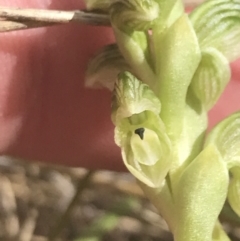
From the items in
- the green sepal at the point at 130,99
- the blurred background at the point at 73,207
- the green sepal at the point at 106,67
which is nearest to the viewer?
the green sepal at the point at 130,99

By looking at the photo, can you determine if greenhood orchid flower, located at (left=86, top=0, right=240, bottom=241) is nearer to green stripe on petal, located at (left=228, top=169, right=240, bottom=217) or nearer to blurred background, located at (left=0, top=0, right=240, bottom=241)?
green stripe on petal, located at (left=228, top=169, right=240, bottom=217)

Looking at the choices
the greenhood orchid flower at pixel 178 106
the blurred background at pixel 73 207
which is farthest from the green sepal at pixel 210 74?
the blurred background at pixel 73 207

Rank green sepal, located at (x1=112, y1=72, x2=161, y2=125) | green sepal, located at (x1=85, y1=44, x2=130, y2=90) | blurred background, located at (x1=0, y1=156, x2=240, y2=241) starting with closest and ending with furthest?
green sepal, located at (x1=112, y1=72, x2=161, y2=125) → green sepal, located at (x1=85, y1=44, x2=130, y2=90) → blurred background, located at (x1=0, y1=156, x2=240, y2=241)

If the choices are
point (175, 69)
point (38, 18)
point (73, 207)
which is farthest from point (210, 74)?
point (73, 207)

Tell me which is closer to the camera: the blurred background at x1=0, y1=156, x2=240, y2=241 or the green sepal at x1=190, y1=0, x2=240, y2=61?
the green sepal at x1=190, y1=0, x2=240, y2=61

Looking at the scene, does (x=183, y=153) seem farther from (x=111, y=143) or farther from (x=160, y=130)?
(x=111, y=143)

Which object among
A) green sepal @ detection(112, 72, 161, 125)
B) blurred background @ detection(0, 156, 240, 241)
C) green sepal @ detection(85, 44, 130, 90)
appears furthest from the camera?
blurred background @ detection(0, 156, 240, 241)

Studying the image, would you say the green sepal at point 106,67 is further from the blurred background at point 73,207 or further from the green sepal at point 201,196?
the blurred background at point 73,207

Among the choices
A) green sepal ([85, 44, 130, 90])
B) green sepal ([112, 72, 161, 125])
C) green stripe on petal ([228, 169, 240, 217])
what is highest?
green sepal ([112, 72, 161, 125])

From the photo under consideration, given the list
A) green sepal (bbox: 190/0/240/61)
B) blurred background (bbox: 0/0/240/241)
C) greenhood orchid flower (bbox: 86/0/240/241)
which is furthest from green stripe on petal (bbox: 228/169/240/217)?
blurred background (bbox: 0/0/240/241)
